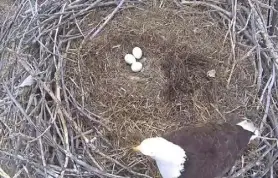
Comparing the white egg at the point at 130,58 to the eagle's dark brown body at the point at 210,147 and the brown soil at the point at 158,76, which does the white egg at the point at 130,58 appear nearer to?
the brown soil at the point at 158,76

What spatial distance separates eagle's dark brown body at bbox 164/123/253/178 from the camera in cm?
138

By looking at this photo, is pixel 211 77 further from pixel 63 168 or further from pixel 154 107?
pixel 63 168

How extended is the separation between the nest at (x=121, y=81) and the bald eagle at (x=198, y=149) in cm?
5

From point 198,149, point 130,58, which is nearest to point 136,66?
point 130,58

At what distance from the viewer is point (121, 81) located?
5.20 ft

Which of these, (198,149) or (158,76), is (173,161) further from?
(158,76)

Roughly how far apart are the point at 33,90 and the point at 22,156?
0.61 feet

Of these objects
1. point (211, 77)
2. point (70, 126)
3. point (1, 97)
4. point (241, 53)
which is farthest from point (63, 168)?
point (241, 53)

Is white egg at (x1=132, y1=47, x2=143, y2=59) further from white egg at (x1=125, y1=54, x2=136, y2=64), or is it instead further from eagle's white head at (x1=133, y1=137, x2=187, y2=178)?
eagle's white head at (x1=133, y1=137, x2=187, y2=178)

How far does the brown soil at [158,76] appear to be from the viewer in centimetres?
151

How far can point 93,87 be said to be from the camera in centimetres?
155

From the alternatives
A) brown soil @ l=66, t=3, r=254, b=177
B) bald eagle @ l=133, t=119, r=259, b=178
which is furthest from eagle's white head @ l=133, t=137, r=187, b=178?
A: brown soil @ l=66, t=3, r=254, b=177

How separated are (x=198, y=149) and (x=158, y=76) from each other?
11.6 inches

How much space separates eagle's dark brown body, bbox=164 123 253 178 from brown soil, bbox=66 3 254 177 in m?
0.08
